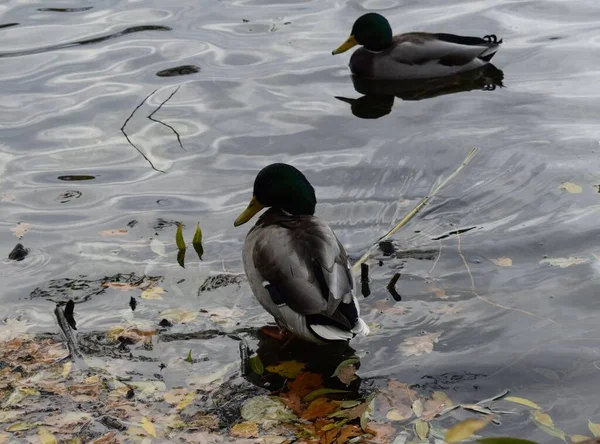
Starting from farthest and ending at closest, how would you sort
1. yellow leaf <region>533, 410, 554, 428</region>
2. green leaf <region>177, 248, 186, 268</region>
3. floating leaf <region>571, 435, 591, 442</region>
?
1. green leaf <region>177, 248, 186, 268</region>
2. yellow leaf <region>533, 410, 554, 428</region>
3. floating leaf <region>571, 435, 591, 442</region>

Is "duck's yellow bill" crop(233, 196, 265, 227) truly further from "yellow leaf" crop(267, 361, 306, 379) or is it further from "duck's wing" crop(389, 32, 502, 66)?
"duck's wing" crop(389, 32, 502, 66)

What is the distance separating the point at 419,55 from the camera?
868 cm

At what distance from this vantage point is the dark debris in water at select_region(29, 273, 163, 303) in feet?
17.2

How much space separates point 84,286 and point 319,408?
1.81 m

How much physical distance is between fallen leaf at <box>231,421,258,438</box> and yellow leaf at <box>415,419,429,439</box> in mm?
658

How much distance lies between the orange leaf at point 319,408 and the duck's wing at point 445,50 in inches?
199

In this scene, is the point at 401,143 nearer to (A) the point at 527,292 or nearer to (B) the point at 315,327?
(A) the point at 527,292

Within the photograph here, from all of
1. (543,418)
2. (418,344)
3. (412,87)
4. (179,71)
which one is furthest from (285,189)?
(179,71)

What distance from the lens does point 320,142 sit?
721 centimetres

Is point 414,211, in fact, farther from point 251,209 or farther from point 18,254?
point 18,254

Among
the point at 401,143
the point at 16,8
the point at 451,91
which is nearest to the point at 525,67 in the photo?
the point at 451,91

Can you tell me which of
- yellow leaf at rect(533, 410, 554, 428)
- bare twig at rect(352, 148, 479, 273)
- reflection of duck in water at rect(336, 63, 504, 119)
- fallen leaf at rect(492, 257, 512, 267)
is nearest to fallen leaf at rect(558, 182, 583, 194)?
bare twig at rect(352, 148, 479, 273)

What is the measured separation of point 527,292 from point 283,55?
14.8 feet

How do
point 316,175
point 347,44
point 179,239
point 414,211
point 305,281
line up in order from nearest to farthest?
point 305,281, point 179,239, point 414,211, point 316,175, point 347,44
